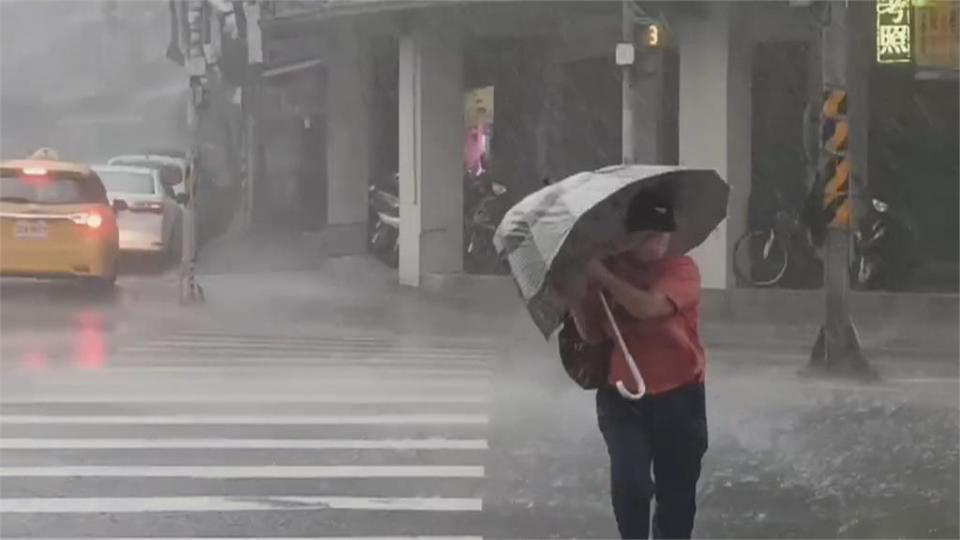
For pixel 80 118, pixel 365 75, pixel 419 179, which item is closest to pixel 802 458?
pixel 80 118

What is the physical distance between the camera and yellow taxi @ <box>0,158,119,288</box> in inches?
595

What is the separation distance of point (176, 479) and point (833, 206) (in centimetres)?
604

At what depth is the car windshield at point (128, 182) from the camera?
52.0ft

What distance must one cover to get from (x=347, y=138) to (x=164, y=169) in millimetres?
5094

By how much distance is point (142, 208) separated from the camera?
16.3 meters

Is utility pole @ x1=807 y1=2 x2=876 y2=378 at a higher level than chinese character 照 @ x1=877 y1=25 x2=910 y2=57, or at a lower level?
lower

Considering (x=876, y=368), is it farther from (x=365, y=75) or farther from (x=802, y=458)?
(x=365, y=75)

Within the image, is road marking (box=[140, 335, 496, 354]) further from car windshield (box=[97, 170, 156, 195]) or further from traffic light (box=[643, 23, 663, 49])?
traffic light (box=[643, 23, 663, 49])

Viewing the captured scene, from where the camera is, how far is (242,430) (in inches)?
406

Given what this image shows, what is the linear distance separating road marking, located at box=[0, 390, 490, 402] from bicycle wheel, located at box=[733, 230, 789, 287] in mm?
6279

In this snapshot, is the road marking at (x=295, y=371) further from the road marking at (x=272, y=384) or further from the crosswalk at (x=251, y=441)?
the road marking at (x=272, y=384)

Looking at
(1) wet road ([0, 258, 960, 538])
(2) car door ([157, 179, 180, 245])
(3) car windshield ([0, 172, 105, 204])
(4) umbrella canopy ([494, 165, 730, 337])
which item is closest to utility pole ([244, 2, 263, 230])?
(2) car door ([157, 179, 180, 245])

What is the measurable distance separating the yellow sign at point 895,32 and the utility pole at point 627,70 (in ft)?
8.10

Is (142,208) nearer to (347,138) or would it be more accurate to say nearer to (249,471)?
(347,138)
